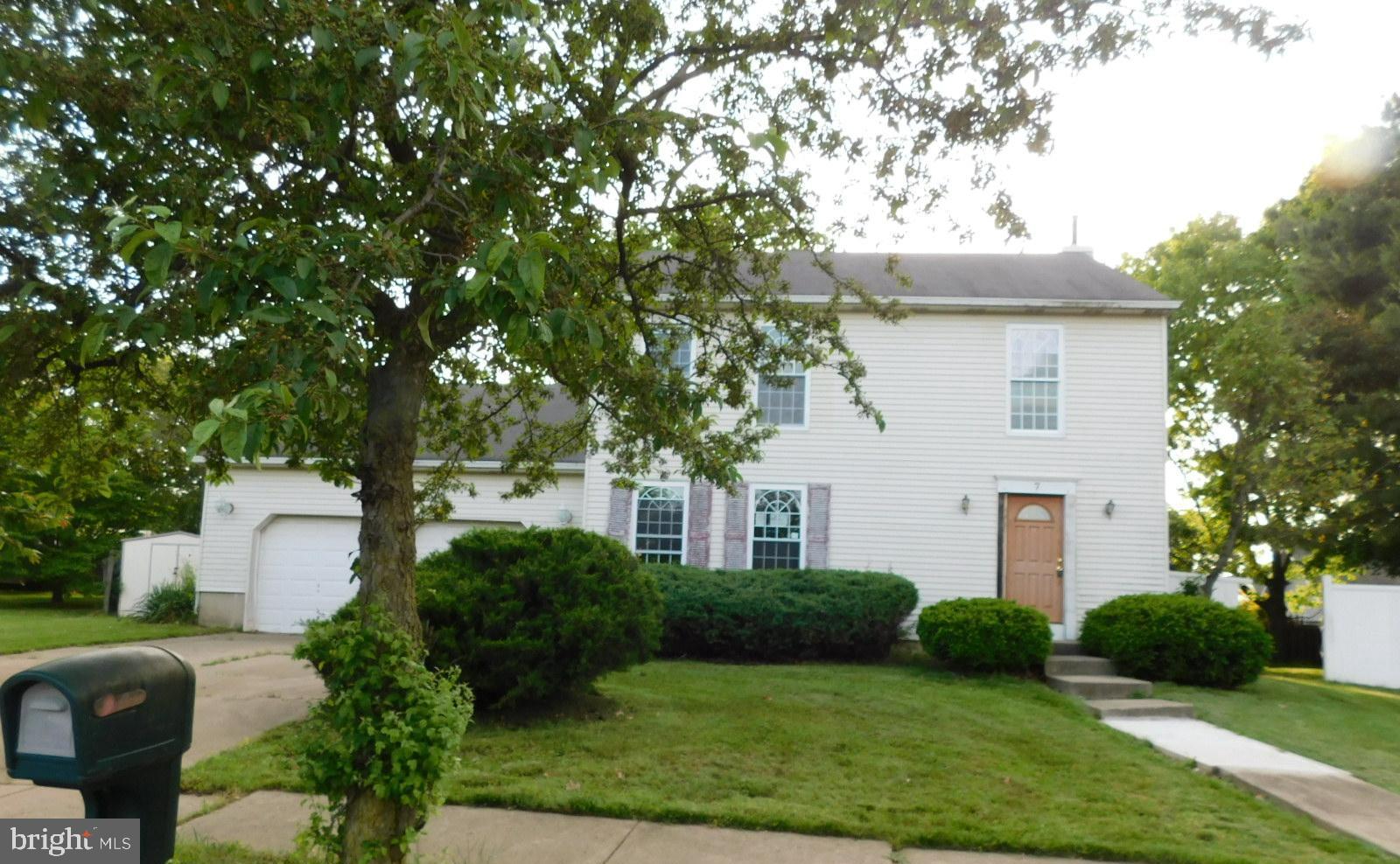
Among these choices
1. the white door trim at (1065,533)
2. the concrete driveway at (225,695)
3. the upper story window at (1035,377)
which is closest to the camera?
the concrete driveway at (225,695)

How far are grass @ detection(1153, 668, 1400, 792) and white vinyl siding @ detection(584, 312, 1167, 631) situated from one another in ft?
8.48

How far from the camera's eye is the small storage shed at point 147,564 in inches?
795

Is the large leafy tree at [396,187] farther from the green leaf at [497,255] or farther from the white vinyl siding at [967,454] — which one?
the white vinyl siding at [967,454]

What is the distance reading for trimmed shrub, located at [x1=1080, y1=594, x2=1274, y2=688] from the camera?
41.2ft

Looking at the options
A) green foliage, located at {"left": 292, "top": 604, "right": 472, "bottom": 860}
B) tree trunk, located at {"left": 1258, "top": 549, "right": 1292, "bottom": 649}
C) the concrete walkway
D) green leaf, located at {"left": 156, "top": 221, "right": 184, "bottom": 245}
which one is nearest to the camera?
green leaf, located at {"left": 156, "top": 221, "right": 184, "bottom": 245}

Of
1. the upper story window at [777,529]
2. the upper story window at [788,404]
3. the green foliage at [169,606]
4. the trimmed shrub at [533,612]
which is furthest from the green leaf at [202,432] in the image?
the green foliage at [169,606]

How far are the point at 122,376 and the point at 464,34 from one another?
4.39 meters

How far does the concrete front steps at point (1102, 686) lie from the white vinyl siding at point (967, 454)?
1.60m

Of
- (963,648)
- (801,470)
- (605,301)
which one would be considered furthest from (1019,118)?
(801,470)

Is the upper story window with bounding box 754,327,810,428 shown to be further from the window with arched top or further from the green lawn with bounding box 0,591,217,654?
the green lawn with bounding box 0,591,217,654

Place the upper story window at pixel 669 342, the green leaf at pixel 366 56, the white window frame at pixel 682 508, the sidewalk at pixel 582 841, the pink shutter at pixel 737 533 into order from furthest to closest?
the white window frame at pixel 682 508 < the pink shutter at pixel 737 533 < the upper story window at pixel 669 342 < the sidewalk at pixel 582 841 < the green leaf at pixel 366 56

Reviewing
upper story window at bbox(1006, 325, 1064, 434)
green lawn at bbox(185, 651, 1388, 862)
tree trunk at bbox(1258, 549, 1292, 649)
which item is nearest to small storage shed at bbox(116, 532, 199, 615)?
green lawn at bbox(185, 651, 1388, 862)

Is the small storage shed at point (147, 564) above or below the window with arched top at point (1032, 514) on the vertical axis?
below

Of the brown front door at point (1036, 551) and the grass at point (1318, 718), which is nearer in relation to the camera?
the grass at point (1318, 718)
